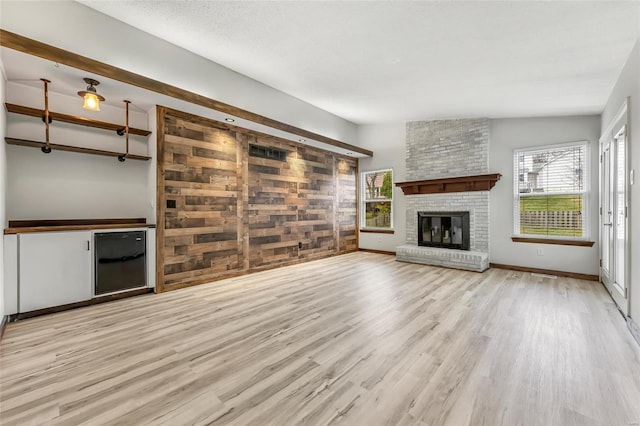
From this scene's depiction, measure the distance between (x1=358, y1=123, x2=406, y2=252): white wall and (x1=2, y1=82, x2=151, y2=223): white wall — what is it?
5039 millimetres

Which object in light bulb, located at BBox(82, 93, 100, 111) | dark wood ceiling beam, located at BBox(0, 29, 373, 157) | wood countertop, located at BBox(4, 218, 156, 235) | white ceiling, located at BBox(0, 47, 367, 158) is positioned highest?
dark wood ceiling beam, located at BBox(0, 29, 373, 157)

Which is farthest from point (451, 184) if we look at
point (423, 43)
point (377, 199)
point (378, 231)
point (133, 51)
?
point (133, 51)

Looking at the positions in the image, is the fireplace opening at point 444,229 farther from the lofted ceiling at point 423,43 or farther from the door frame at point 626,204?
the lofted ceiling at point 423,43

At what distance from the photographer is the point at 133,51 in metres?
3.29

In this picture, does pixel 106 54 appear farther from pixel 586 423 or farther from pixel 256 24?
pixel 586 423

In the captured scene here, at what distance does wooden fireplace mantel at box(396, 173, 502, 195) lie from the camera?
5371mm

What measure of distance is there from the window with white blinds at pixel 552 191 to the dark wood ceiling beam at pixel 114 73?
4.67 metres

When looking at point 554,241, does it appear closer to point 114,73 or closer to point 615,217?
point 615,217

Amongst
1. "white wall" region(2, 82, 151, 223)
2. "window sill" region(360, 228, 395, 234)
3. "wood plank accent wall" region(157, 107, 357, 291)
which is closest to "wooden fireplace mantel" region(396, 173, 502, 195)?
"window sill" region(360, 228, 395, 234)

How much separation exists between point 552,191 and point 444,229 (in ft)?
6.38

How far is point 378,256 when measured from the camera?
6746 millimetres

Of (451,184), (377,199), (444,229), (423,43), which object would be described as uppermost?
(423,43)

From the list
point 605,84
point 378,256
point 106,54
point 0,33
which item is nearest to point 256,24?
point 106,54

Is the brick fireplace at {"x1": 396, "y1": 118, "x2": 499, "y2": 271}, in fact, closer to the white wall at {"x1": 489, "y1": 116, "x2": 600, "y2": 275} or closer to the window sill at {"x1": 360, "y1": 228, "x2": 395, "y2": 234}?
the white wall at {"x1": 489, "y1": 116, "x2": 600, "y2": 275}
